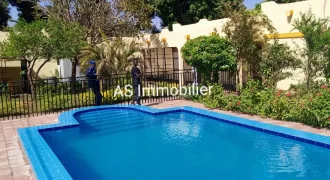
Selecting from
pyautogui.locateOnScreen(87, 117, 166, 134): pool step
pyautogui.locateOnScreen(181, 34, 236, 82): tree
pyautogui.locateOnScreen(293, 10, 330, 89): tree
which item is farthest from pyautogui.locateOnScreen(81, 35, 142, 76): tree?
pyautogui.locateOnScreen(293, 10, 330, 89): tree

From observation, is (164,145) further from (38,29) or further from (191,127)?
(38,29)

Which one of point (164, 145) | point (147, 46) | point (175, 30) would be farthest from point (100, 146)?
point (147, 46)

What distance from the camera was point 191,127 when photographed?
8.88 meters

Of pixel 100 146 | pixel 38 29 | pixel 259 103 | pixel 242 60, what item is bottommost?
pixel 100 146

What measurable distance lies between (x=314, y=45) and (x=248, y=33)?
2.79m

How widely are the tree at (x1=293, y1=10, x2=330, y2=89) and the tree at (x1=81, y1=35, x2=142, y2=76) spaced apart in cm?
873

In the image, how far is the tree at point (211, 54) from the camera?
443 inches

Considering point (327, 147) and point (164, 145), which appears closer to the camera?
point (327, 147)

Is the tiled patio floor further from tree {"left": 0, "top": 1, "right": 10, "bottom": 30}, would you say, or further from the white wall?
tree {"left": 0, "top": 1, "right": 10, "bottom": 30}

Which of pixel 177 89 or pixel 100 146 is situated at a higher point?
pixel 177 89

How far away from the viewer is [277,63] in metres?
11.2

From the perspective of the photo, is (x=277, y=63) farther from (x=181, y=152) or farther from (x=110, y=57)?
(x=110, y=57)

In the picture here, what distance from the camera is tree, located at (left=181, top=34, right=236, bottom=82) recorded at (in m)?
11.2

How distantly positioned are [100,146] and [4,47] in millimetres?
8607
